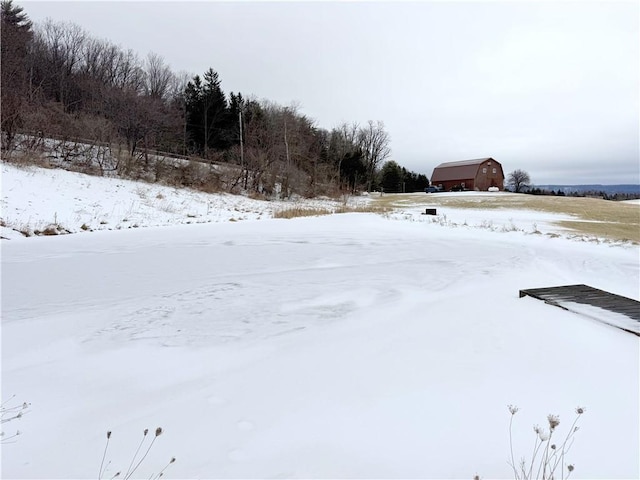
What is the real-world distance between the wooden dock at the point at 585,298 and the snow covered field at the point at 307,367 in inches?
11.2

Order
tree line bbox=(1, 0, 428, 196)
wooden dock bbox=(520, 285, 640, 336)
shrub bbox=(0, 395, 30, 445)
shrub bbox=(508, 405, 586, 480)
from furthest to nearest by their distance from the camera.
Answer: tree line bbox=(1, 0, 428, 196)
wooden dock bbox=(520, 285, 640, 336)
shrub bbox=(0, 395, 30, 445)
shrub bbox=(508, 405, 586, 480)

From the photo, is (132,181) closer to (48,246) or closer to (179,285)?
(48,246)

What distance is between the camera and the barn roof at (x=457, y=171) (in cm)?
5344

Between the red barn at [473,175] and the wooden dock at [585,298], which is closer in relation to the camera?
the wooden dock at [585,298]

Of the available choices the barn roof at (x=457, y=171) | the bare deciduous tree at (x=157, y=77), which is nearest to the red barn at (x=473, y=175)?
the barn roof at (x=457, y=171)

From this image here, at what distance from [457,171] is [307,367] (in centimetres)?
5869

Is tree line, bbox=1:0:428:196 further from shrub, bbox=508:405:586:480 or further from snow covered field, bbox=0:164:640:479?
shrub, bbox=508:405:586:480

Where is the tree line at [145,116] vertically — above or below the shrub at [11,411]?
above

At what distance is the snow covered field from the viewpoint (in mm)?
1965

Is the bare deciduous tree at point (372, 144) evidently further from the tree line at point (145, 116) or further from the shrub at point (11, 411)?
the shrub at point (11, 411)

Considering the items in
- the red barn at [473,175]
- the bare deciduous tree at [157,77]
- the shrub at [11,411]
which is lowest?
the shrub at [11,411]

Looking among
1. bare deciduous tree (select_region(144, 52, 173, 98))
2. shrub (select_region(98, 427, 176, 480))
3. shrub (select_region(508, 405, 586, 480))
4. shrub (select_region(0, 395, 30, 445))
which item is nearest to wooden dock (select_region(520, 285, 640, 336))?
shrub (select_region(508, 405, 586, 480))

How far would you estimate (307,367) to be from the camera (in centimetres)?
296

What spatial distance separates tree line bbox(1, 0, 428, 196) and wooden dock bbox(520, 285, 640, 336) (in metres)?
20.1
